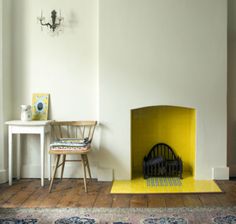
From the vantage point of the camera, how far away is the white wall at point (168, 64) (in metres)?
3.89

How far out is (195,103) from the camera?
12.9ft

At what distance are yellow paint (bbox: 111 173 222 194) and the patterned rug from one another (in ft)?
1.77

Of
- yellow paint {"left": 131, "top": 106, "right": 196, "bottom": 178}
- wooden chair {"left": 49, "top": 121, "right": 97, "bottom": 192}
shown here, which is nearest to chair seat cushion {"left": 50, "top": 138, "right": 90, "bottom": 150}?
wooden chair {"left": 49, "top": 121, "right": 97, "bottom": 192}

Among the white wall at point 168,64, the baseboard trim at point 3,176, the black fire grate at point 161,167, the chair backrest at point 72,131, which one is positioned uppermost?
the white wall at point 168,64

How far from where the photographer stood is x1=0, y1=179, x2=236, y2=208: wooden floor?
10.1ft

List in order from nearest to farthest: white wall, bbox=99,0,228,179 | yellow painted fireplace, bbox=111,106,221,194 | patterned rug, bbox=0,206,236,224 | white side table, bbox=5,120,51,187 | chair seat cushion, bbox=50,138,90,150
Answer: patterned rug, bbox=0,206,236,224, chair seat cushion, bbox=50,138,90,150, white side table, bbox=5,120,51,187, white wall, bbox=99,0,228,179, yellow painted fireplace, bbox=111,106,221,194

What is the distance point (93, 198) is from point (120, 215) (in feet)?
1.83

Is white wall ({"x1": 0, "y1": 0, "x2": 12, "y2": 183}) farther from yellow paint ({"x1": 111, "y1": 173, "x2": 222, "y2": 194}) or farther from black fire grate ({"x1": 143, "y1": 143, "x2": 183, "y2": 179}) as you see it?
black fire grate ({"x1": 143, "y1": 143, "x2": 183, "y2": 179})

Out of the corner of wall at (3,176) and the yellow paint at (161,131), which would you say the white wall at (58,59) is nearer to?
the corner of wall at (3,176)

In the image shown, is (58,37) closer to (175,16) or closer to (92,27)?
(92,27)

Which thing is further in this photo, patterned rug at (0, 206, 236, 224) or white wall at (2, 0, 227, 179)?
white wall at (2, 0, 227, 179)

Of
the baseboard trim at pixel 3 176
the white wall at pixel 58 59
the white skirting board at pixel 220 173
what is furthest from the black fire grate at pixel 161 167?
the baseboard trim at pixel 3 176

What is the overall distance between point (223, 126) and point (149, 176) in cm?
107

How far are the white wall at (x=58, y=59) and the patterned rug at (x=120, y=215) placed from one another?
1.30 m
